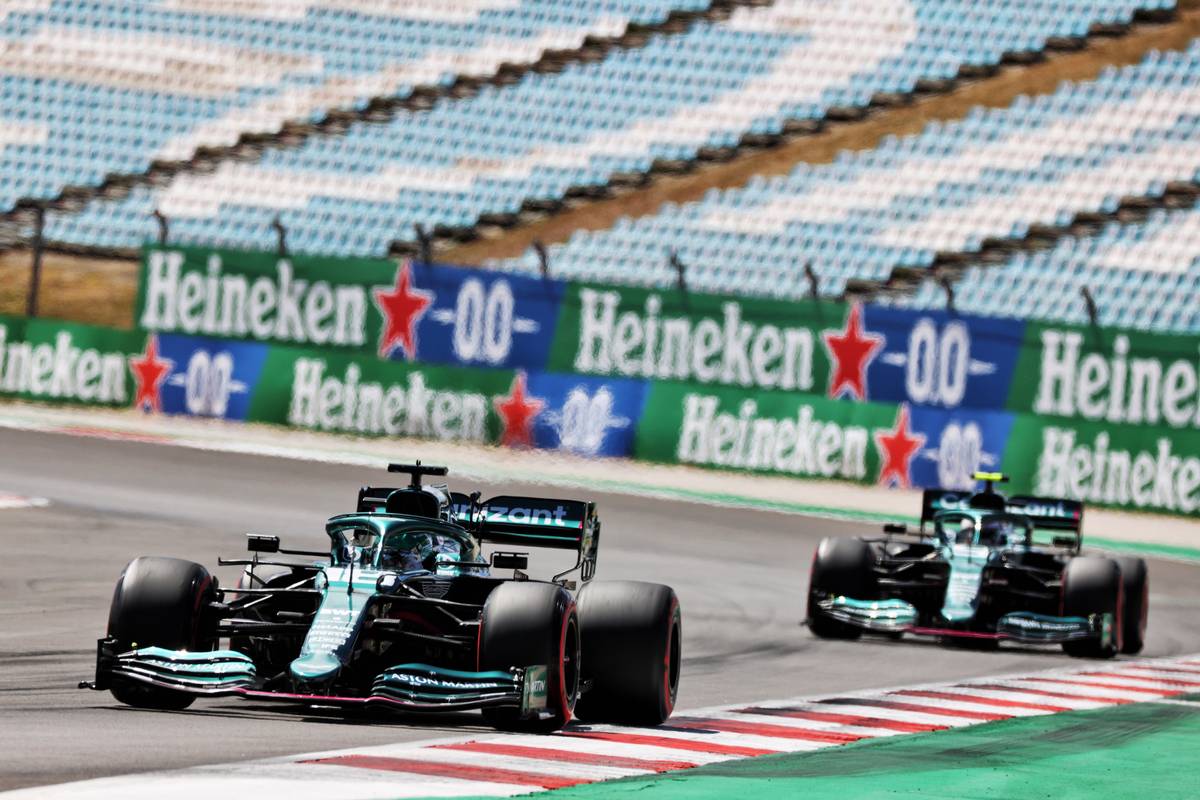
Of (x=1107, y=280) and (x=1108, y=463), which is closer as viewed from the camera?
(x=1108, y=463)

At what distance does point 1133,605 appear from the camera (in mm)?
16469

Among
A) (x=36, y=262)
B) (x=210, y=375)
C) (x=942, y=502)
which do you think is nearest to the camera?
(x=942, y=502)

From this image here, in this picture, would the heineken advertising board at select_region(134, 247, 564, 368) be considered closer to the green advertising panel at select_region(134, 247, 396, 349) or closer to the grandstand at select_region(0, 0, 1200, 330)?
the green advertising panel at select_region(134, 247, 396, 349)

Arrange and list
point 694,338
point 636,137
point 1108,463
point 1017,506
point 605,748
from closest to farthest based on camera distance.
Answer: point 605,748 → point 1017,506 → point 1108,463 → point 694,338 → point 636,137

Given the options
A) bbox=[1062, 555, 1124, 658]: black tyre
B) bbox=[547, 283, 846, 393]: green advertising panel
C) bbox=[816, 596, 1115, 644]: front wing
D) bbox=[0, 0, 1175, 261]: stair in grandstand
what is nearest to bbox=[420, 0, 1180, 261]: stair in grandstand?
bbox=[0, 0, 1175, 261]: stair in grandstand

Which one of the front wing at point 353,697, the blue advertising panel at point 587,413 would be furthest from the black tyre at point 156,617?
the blue advertising panel at point 587,413

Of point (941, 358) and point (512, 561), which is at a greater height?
point (941, 358)

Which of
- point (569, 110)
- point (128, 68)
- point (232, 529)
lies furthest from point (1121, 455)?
point (128, 68)

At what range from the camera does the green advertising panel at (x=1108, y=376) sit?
2625cm

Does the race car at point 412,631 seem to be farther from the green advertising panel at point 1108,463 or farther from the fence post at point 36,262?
the fence post at point 36,262

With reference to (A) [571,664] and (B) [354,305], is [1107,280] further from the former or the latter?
(A) [571,664]

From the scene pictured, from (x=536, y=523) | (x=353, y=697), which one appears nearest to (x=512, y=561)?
(x=536, y=523)

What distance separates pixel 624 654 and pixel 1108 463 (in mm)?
16566

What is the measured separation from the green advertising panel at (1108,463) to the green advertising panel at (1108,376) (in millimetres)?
405
